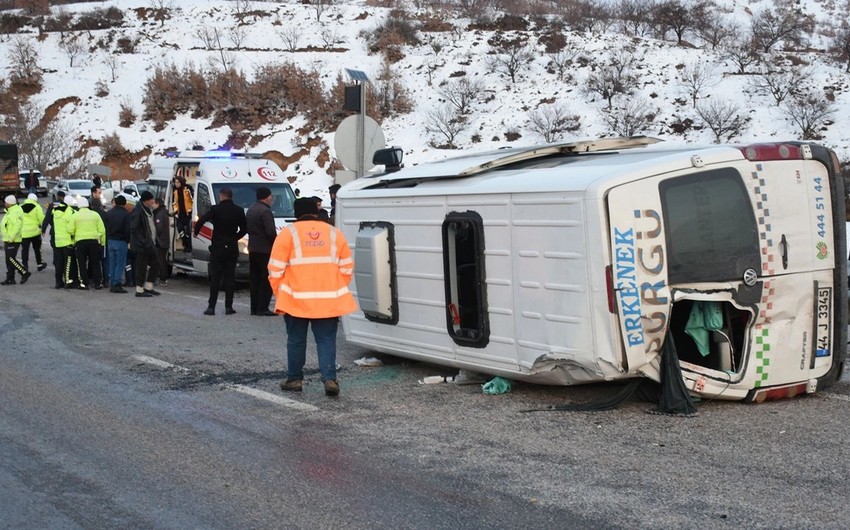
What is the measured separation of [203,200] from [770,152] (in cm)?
1282

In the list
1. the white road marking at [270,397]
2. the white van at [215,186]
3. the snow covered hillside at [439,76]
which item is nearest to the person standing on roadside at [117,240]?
the white van at [215,186]

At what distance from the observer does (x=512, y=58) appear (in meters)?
60.3

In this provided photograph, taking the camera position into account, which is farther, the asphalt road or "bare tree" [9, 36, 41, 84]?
"bare tree" [9, 36, 41, 84]

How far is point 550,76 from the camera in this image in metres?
59.2

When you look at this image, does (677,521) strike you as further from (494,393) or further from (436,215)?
(436,215)

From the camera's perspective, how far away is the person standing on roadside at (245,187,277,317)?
14258 mm

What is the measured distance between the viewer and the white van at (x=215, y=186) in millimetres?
18516

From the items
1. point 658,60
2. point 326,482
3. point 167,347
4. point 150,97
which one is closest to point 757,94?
point 658,60

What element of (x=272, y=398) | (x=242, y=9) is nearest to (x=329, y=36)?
(x=242, y=9)

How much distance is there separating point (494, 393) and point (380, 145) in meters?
7.99

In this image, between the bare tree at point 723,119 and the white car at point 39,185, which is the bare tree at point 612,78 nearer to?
the bare tree at point 723,119

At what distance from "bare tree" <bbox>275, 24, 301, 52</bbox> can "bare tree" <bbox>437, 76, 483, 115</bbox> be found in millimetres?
14652

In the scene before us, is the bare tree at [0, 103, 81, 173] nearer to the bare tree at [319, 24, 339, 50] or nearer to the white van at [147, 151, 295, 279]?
the bare tree at [319, 24, 339, 50]

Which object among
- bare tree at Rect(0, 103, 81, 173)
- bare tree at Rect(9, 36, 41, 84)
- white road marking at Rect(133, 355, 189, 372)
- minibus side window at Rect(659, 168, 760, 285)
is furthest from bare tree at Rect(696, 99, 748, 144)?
bare tree at Rect(9, 36, 41, 84)
